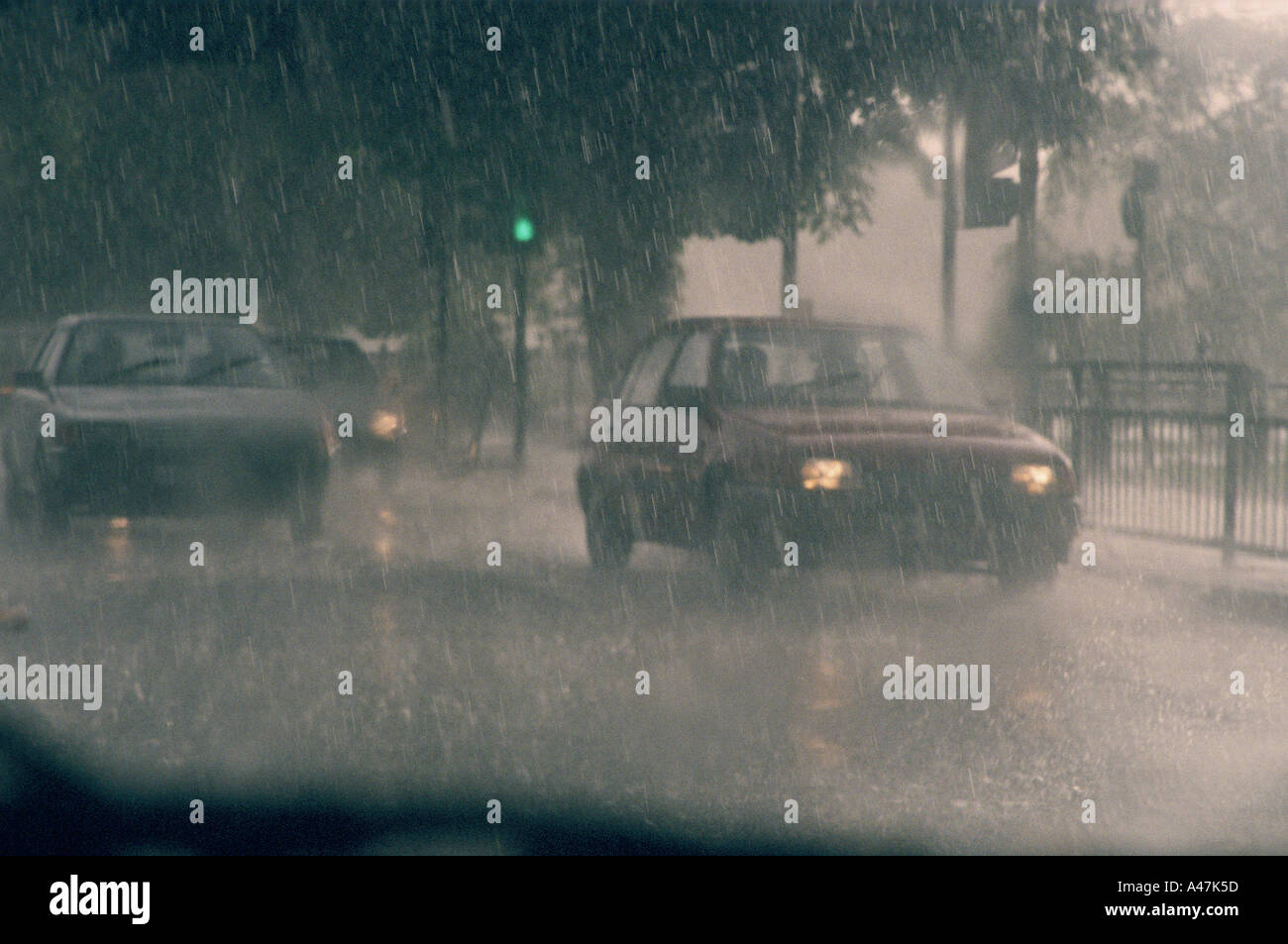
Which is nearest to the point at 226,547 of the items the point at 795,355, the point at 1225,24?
the point at 795,355

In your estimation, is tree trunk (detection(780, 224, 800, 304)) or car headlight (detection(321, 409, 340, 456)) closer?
car headlight (detection(321, 409, 340, 456))

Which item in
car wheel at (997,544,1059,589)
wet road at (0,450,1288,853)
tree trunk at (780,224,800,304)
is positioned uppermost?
tree trunk at (780,224,800,304)

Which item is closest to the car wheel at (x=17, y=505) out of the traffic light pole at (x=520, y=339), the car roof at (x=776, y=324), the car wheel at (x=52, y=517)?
the car wheel at (x=52, y=517)

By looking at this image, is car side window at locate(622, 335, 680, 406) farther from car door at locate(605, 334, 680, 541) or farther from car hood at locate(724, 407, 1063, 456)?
car hood at locate(724, 407, 1063, 456)

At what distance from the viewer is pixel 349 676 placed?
7.41 meters

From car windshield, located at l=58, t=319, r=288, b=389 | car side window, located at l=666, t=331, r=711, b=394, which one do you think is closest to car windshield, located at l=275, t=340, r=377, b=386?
car windshield, located at l=58, t=319, r=288, b=389

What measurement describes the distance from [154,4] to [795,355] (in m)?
6.02

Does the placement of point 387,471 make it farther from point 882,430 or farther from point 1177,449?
point 882,430

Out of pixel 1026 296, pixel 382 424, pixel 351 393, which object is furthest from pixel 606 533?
pixel 382 424

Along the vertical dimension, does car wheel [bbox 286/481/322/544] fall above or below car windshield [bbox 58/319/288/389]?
below

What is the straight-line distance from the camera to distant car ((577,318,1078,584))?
8773 mm

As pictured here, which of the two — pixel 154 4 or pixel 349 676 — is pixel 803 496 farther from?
pixel 154 4

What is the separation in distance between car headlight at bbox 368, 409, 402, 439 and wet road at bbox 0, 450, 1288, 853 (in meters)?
6.55

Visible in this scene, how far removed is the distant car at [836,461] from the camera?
8.77 meters
